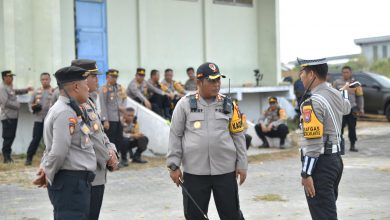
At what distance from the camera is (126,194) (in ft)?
33.0

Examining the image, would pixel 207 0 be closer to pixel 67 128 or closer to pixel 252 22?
pixel 252 22

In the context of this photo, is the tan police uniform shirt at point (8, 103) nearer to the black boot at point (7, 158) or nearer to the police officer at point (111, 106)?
the black boot at point (7, 158)

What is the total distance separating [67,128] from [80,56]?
11.8 meters

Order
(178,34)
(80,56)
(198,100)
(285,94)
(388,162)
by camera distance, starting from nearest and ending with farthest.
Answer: (198,100)
(388,162)
(80,56)
(178,34)
(285,94)

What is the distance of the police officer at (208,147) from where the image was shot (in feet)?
19.9

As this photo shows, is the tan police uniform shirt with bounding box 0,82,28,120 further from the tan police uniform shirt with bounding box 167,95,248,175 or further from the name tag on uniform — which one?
the name tag on uniform

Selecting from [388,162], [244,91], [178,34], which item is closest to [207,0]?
[178,34]

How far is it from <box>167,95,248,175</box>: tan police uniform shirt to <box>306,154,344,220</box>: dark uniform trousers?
83 cm

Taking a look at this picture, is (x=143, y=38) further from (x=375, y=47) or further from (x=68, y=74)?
(x=375, y=47)

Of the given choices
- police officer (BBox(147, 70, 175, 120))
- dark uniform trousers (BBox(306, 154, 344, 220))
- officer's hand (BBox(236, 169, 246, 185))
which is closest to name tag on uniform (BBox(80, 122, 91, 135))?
officer's hand (BBox(236, 169, 246, 185))

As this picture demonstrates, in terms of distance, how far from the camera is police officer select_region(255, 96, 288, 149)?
52.7 feet

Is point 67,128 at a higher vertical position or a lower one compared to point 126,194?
higher

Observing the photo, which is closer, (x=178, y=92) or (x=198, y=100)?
(x=198, y=100)

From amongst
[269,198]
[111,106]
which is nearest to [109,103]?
[111,106]
